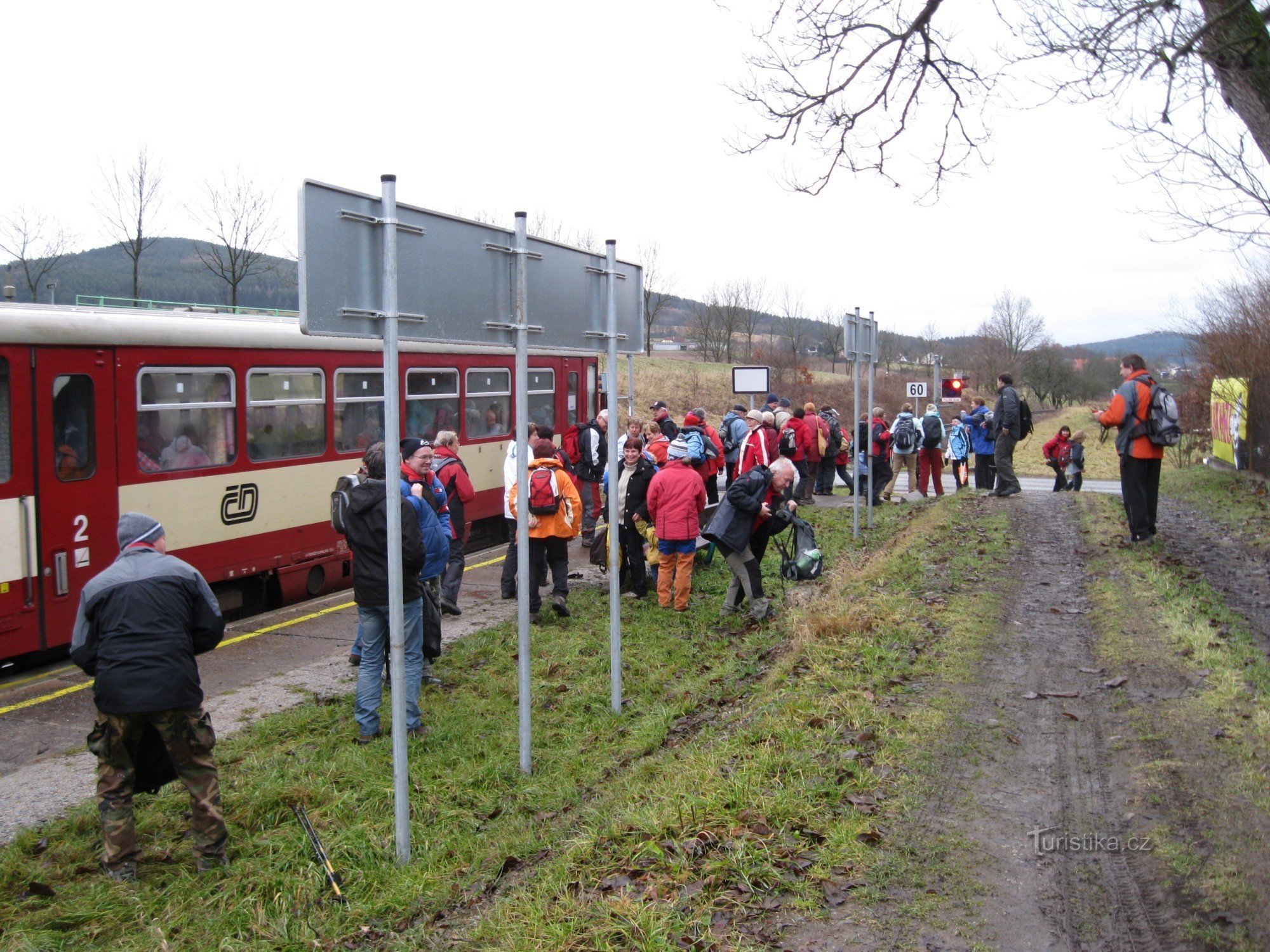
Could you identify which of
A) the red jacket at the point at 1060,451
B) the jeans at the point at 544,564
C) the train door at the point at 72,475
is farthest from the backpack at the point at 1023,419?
the train door at the point at 72,475

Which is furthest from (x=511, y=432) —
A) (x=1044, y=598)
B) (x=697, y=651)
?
(x=1044, y=598)

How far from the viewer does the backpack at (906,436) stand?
18.1 metres

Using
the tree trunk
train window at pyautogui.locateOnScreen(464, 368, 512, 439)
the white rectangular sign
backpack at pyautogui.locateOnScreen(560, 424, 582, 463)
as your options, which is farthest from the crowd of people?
the tree trunk

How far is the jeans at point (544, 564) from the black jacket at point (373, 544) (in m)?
2.96

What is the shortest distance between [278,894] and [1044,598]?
6.68m

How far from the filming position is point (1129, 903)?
3752 millimetres

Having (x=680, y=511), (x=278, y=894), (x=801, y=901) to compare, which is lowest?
(x=278, y=894)

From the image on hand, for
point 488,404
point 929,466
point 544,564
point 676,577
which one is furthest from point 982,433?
point 544,564

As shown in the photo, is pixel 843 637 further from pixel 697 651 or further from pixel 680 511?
pixel 680 511

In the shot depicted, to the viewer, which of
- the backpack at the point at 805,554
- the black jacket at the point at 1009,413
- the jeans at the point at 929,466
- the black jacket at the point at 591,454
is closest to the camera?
the backpack at the point at 805,554

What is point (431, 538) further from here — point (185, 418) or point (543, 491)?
point (185, 418)

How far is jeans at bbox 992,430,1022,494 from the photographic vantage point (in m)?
15.7

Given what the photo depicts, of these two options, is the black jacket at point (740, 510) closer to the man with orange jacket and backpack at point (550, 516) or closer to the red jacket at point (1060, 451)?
the man with orange jacket and backpack at point (550, 516)

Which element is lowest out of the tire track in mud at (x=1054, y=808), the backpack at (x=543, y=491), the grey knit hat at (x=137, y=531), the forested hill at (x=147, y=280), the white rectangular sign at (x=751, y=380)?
the tire track in mud at (x=1054, y=808)
